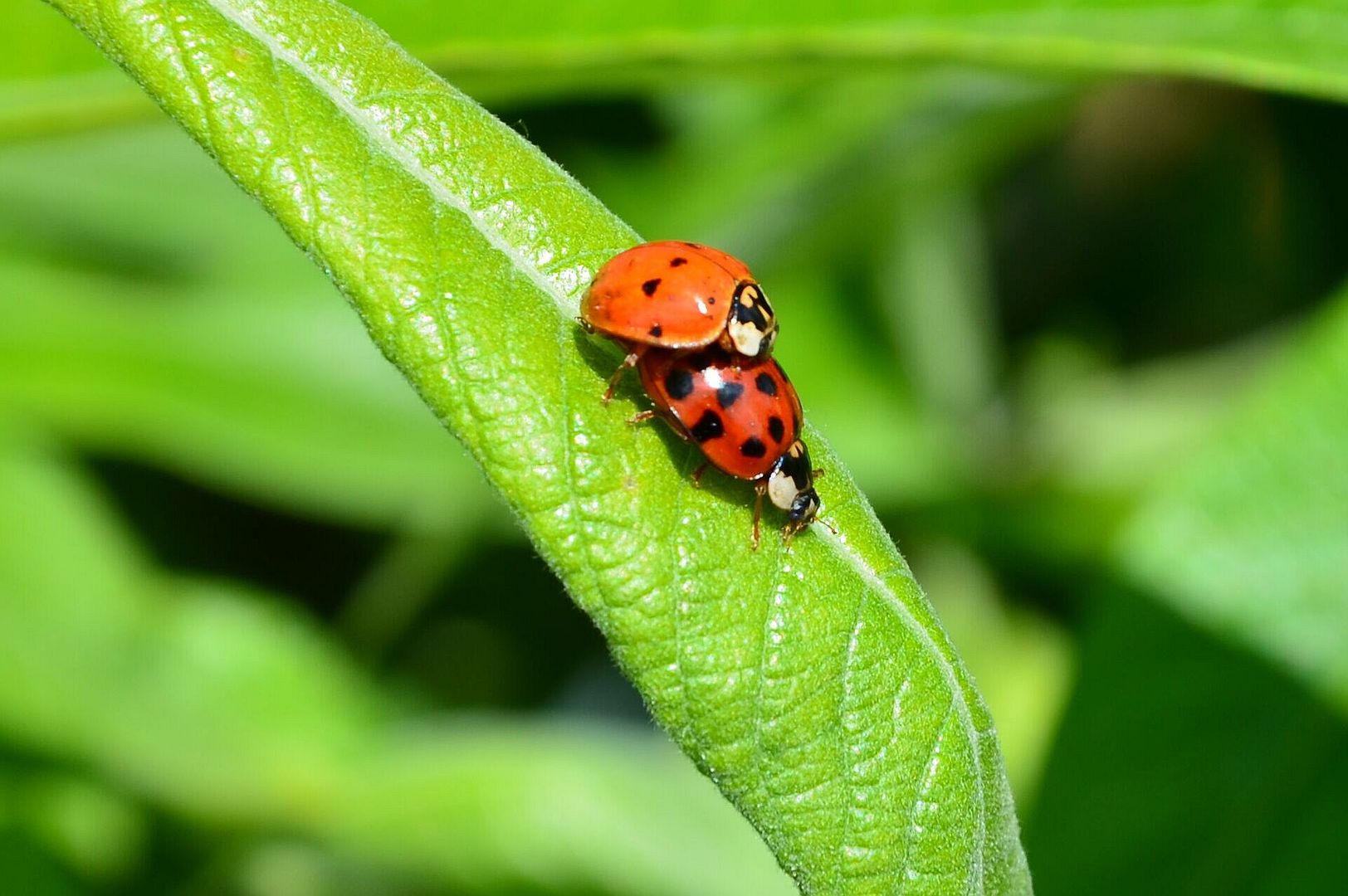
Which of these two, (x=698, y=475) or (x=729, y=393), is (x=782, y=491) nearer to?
(x=698, y=475)

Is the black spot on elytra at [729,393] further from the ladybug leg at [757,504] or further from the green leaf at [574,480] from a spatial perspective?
the green leaf at [574,480]

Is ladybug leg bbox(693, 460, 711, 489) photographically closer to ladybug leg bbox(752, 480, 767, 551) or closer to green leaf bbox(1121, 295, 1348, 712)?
ladybug leg bbox(752, 480, 767, 551)

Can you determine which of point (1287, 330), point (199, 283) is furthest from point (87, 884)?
point (1287, 330)

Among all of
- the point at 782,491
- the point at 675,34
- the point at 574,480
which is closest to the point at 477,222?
the point at 574,480

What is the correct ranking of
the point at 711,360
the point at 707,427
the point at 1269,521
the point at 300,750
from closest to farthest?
the point at 707,427, the point at 711,360, the point at 1269,521, the point at 300,750


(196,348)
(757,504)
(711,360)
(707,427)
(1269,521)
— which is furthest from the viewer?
(196,348)

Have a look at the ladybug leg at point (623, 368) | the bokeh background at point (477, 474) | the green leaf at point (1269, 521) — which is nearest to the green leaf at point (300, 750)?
the bokeh background at point (477, 474)
